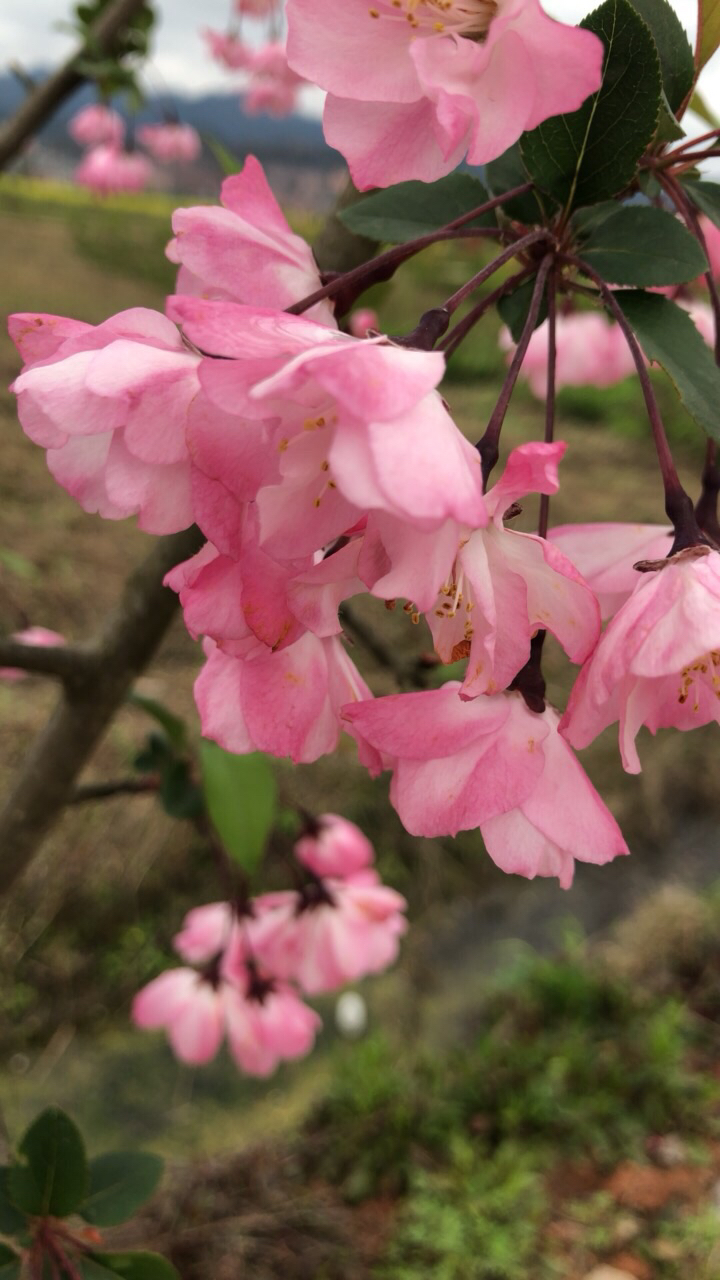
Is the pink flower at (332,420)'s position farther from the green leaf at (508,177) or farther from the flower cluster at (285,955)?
the flower cluster at (285,955)

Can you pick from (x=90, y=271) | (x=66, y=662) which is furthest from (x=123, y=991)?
(x=90, y=271)

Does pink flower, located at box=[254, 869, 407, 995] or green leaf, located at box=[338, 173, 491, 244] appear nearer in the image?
green leaf, located at box=[338, 173, 491, 244]

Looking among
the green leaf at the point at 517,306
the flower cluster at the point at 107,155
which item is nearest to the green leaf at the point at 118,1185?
the green leaf at the point at 517,306

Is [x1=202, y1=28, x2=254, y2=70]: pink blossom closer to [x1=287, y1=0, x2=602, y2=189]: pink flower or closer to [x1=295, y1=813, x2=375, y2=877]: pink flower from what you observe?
[x1=295, y1=813, x2=375, y2=877]: pink flower

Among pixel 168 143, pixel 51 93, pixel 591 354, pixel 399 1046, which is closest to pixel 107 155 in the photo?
pixel 168 143

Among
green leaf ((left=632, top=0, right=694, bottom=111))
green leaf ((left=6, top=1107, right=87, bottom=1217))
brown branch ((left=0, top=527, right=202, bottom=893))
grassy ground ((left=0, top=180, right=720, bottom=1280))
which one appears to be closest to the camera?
green leaf ((left=632, top=0, right=694, bottom=111))

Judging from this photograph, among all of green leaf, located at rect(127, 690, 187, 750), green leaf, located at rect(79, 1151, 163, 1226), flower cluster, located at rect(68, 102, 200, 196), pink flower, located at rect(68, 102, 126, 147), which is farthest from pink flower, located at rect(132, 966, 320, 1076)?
pink flower, located at rect(68, 102, 126, 147)

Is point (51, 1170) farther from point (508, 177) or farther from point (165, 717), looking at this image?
point (508, 177)

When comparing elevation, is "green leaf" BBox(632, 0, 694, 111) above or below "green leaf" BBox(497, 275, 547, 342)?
above

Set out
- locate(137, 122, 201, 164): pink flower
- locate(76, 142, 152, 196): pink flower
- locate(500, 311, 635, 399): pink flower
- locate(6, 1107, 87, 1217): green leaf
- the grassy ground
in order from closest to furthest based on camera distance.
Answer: locate(6, 1107, 87, 1217): green leaf, locate(500, 311, 635, 399): pink flower, the grassy ground, locate(76, 142, 152, 196): pink flower, locate(137, 122, 201, 164): pink flower
